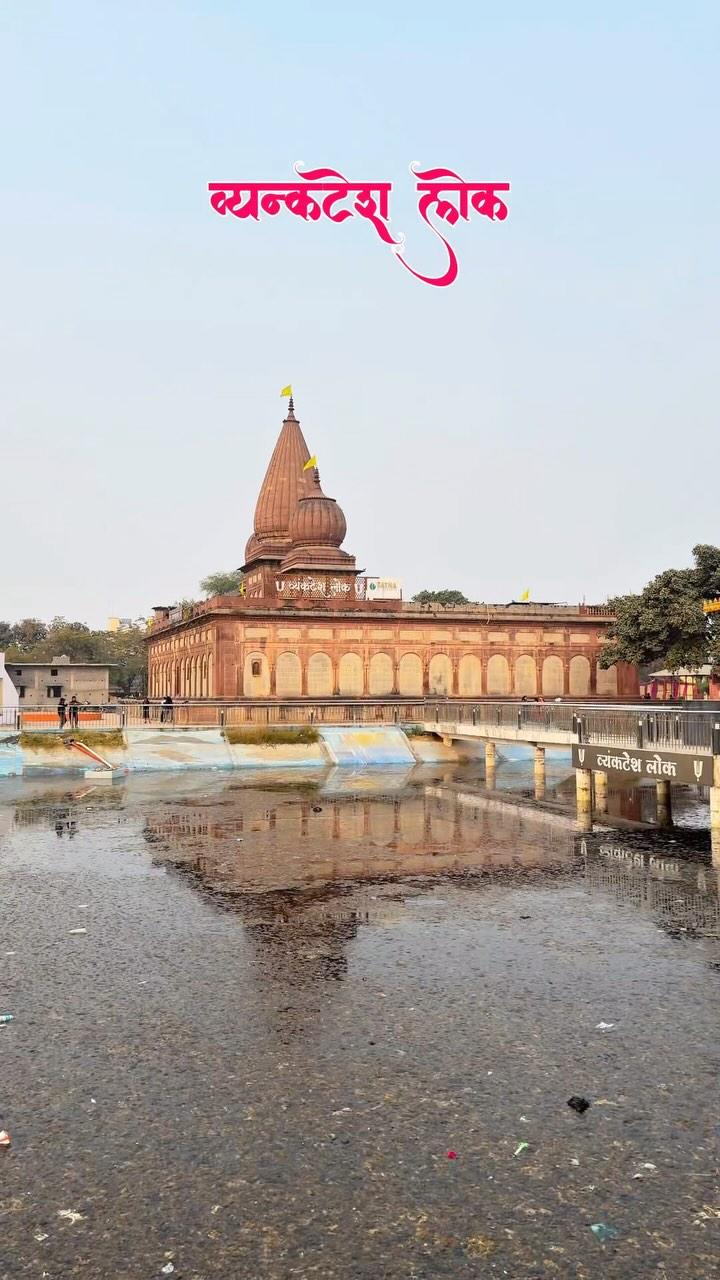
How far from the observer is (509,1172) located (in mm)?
7082

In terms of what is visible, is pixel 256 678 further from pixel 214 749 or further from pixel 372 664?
pixel 214 749


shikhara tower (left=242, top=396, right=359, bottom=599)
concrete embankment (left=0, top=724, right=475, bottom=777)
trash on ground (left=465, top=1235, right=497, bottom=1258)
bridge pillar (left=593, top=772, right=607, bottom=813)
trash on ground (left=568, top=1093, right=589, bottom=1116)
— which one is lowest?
trash on ground (left=465, top=1235, right=497, bottom=1258)

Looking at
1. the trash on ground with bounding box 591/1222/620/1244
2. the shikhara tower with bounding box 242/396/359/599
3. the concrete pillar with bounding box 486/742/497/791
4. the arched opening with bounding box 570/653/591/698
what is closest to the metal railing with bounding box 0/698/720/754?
the concrete pillar with bounding box 486/742/497/791

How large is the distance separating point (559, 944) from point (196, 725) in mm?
30645

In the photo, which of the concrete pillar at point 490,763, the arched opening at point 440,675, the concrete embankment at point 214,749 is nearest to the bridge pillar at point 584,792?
the concrete pillar at point 490,763

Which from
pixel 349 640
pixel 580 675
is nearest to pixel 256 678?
pixel 349 640

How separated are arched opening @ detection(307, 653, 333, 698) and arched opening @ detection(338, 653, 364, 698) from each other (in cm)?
69

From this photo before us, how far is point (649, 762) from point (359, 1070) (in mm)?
15738

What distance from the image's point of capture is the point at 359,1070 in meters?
8.86

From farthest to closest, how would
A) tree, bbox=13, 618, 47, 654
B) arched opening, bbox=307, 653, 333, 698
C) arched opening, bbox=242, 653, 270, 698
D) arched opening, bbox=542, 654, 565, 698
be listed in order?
1. tree, bbox=13, 618, 47, 654
2. arched opening, bbox=542, 654, 565, 698
3. arched opening, bbox=307, 653, 333, 698
4. arched opening, bbox=242, 653, 270, 698

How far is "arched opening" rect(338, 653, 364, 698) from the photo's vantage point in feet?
183

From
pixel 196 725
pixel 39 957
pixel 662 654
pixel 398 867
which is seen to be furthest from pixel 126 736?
pixel 662 654

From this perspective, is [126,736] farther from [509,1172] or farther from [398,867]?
[509,1172]

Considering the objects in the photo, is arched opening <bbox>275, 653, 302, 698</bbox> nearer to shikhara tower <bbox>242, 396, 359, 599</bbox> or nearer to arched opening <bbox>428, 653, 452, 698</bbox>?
shikhara tower <bbox>242, 396, 359, 599</bbox>
